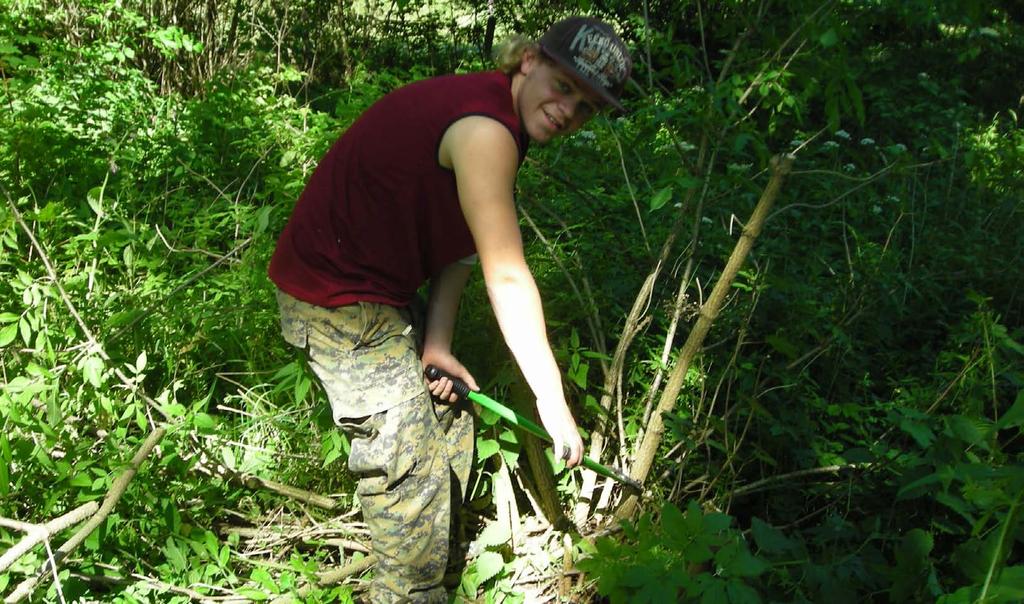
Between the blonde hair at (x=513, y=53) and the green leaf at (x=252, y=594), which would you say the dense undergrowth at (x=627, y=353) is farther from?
the blonde hair at (x=513, y=53)

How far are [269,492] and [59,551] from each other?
741 millimetres

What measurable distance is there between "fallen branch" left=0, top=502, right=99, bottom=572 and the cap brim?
169cm

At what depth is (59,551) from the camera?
2.25m

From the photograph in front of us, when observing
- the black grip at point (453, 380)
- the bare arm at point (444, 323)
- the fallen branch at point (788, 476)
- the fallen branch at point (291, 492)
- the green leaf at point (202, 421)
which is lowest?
the fallen branch at point (291, 492)

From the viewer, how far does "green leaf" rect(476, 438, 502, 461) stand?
2752 mm

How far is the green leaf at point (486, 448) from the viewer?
9.03 feet

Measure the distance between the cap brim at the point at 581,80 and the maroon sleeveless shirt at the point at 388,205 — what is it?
0.15 meters

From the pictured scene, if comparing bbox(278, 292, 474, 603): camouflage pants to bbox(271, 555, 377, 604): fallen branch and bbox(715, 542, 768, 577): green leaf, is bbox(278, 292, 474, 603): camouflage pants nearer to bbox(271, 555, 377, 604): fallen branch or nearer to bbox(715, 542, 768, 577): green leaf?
bbox(271, 555, 377, 604): fallen branch

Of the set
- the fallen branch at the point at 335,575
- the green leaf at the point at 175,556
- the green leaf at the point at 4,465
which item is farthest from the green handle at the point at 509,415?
the green leaf at the point at 4,465

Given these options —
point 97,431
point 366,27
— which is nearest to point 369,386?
point 97,431

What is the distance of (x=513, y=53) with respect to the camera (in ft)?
7.13

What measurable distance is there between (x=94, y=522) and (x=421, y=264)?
1097mm

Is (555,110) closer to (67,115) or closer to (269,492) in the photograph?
(269,492)

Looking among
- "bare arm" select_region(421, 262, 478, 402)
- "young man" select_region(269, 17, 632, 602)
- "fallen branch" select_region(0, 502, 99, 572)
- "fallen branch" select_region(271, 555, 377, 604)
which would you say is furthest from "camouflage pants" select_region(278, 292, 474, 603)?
"fallen branch" select_region(0, 502, 99, 572)
